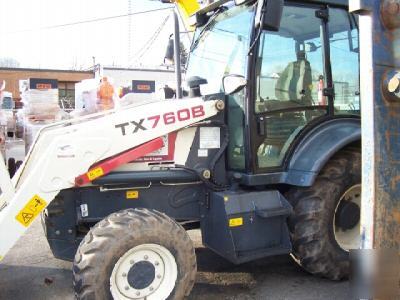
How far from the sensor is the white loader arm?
10.7 ft

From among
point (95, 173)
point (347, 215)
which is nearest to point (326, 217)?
point (347, 215)

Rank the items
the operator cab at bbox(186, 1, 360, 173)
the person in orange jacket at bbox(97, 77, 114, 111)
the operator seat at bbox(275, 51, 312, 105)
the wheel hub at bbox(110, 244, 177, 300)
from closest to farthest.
→ the wheel hub at bbox(110, 244, 177, 300) → the operator cab at bbox(186, 1, 360, 173) → the operator seat at bbox(275, 51, 312, 105) → the person in orange jacket at bbox(97, 77, 114, 111)

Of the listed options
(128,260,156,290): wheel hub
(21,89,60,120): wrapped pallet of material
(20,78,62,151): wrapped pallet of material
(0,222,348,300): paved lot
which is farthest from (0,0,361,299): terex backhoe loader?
(21,89,60,120): wrapped pallet of material

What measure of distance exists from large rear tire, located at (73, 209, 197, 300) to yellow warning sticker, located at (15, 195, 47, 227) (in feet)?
1.49

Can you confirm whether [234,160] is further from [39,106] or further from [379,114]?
[39,106]

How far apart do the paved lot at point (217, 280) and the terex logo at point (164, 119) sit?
1.47 metres

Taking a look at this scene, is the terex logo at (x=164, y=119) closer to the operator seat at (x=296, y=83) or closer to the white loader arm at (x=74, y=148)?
the white loader arm at (x=74, y=148)

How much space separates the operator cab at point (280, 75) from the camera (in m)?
3.93

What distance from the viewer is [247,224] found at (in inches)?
148

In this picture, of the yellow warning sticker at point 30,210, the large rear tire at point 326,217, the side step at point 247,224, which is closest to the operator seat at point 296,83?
the large rear tire at point 326,217

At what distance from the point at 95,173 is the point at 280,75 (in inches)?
72.8

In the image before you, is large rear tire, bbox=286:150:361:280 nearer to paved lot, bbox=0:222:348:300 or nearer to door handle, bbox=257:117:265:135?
paved lot, bbox=0:222:348:300

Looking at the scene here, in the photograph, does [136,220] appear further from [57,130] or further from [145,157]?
[57,130]

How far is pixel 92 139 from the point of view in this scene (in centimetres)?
352
